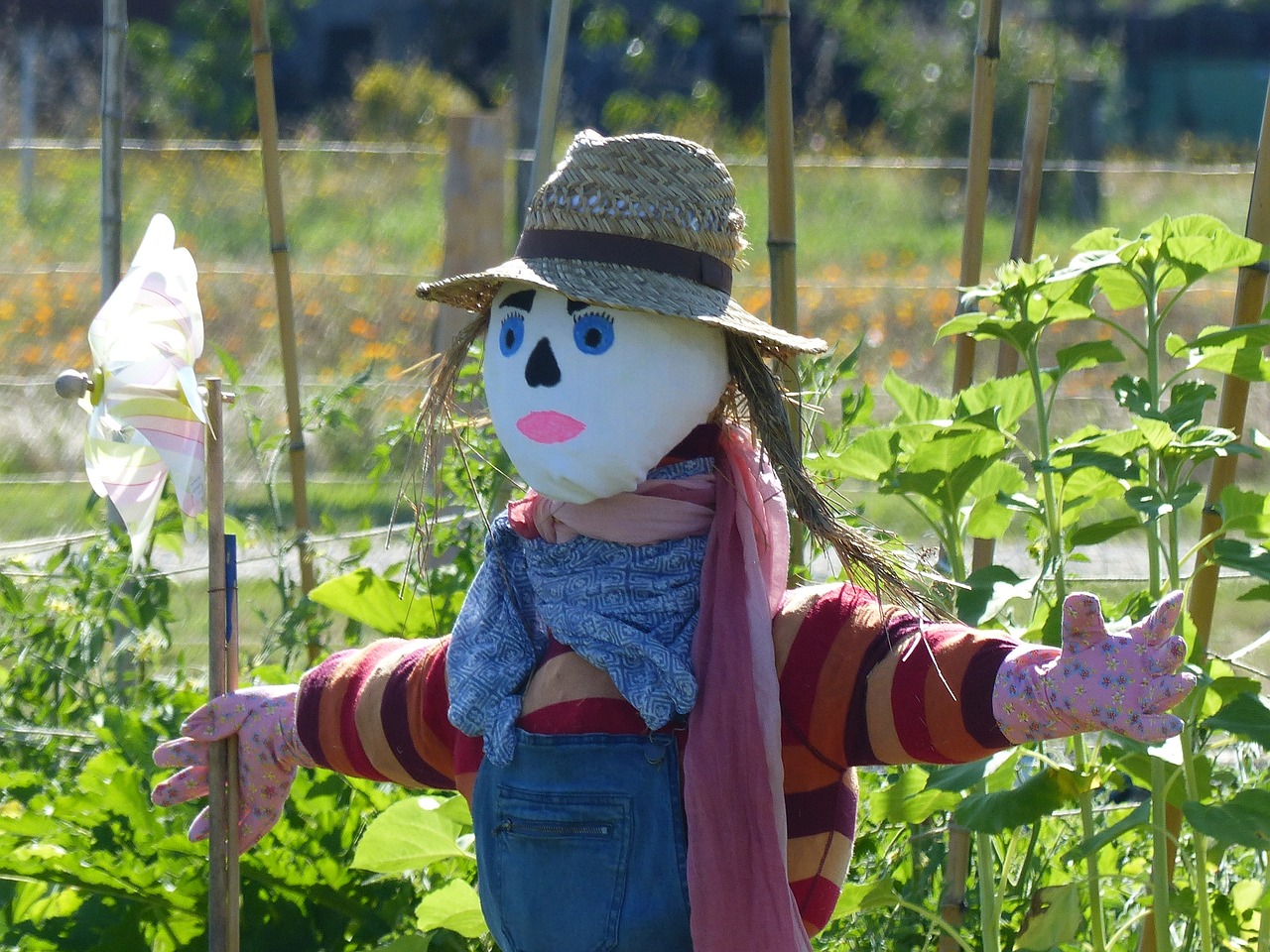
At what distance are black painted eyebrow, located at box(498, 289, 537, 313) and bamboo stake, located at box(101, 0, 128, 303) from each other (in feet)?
3.80

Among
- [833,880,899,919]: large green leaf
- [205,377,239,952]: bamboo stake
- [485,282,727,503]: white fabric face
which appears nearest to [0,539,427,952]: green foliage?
[205,377,239,952]: bamboo stake

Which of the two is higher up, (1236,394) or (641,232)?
(641,232)

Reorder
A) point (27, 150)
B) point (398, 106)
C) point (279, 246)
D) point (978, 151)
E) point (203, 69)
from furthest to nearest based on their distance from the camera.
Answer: point (203, 69) < point (398, 106) < point (27, 150) < point (279, 246) < point (978, 151)

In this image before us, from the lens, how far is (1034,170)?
1777mm

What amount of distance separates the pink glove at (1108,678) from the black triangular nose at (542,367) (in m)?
0.49

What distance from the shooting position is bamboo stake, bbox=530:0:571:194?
2.08 meters

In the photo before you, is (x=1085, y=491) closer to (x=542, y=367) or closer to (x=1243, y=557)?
(x=1243, y=557)

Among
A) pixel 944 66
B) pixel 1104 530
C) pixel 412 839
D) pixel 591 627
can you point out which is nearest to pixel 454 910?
pixel 412 839

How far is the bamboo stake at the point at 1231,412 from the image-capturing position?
1.60m

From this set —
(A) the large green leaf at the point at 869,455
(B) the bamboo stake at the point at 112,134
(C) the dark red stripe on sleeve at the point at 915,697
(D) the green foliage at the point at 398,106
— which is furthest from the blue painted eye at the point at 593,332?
(D) the green foliage at the point at 398,106

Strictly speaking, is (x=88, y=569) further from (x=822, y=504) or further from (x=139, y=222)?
(x=139, y=222)

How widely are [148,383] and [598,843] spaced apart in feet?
1.96

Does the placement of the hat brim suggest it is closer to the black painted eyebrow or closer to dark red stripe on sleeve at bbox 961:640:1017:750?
the black painted eyebrow

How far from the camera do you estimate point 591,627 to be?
4.53 feet
